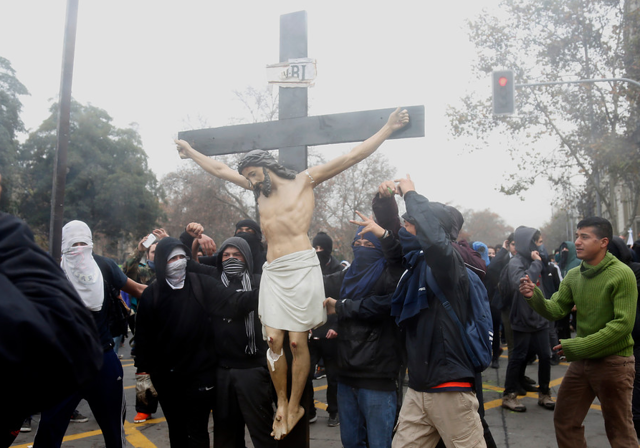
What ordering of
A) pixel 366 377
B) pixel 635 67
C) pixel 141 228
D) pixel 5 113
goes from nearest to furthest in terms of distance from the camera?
pixel 366 377
pixel 635 67
pixel 5 113
pixel 141 228

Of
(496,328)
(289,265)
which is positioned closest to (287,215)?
(289,265)

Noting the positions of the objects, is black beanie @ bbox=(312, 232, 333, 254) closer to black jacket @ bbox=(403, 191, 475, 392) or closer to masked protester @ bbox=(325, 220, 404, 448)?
masked protester @ bbox=(325, 220, 404, 448)

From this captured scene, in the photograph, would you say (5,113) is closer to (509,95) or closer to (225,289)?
(509,95)

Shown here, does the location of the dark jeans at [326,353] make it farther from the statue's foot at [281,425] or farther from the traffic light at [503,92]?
the traffic light at [503,92]

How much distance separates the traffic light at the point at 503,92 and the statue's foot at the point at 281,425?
9.48m

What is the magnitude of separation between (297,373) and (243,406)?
0.60m

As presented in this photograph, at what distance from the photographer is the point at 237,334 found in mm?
3387

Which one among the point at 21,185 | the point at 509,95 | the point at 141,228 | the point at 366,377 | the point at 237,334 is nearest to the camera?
the point at 366,377

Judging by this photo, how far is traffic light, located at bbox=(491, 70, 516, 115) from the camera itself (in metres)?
10.7

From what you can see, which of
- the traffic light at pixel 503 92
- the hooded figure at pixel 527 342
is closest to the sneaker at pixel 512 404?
the hooded figure at pixel 527 342

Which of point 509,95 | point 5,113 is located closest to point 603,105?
point 509,95

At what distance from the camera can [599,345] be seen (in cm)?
328

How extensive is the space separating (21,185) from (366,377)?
3409 centimetres

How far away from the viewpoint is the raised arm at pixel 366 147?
3152mm
